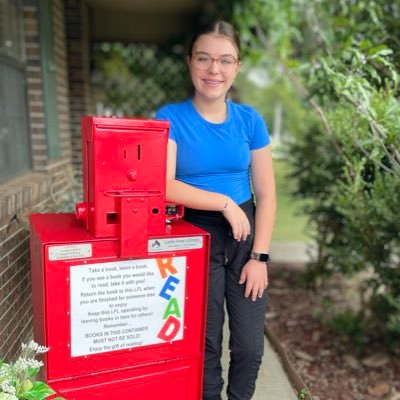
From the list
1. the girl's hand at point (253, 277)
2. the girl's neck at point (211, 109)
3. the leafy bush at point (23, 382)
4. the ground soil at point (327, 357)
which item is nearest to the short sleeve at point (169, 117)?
the girl's neck at point (211, 109)

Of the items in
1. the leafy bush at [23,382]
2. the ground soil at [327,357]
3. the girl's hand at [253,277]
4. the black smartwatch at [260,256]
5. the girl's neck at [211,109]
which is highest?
the girl's neck at [211,109]

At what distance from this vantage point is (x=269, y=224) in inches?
71.6

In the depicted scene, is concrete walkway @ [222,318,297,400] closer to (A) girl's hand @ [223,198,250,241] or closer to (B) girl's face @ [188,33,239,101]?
(A) girl's hand @ [223,198,250,241]

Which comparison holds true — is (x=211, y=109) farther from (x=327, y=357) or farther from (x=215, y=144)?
(x=327, y=357)

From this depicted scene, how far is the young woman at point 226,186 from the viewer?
170 cm

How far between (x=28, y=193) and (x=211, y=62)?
139 cm

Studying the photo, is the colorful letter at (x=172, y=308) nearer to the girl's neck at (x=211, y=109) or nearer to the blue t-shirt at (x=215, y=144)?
the blue t-shirt at (x=215, y=144)

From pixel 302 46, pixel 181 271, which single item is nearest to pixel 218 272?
pixel 181 271

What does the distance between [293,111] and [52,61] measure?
2831mm

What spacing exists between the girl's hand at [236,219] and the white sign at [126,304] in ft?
0.80

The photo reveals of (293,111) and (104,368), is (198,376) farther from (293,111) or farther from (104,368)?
(293,111)

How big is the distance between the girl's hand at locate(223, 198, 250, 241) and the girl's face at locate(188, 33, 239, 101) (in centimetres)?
44

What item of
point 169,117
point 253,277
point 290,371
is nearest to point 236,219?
point 253,277

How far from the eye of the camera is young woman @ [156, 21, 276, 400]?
1700 mm
